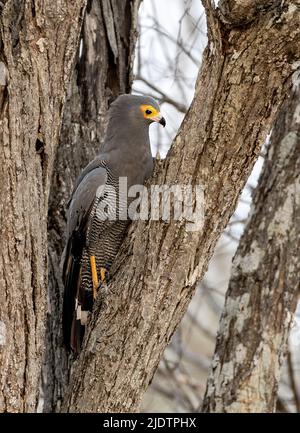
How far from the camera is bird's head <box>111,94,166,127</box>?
16.5 feet

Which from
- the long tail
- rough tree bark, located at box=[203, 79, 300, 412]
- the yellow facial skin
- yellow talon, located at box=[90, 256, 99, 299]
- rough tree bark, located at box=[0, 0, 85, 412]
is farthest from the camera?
the yellow facial skin

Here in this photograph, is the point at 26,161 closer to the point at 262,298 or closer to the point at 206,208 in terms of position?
the point at 206,208

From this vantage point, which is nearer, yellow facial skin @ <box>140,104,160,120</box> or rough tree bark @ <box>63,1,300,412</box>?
rough tree bark @ <box>63,1,300,412</box>

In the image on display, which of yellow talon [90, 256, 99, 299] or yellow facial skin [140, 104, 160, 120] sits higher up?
yellow facial skin [140, 104, 160, 120]

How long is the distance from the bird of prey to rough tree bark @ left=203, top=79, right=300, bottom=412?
2.74 ft

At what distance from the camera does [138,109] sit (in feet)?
16.8

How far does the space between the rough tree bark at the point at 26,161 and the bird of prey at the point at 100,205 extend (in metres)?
1.09

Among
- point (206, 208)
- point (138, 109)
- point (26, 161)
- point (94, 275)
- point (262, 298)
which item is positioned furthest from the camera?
point (138, 109)

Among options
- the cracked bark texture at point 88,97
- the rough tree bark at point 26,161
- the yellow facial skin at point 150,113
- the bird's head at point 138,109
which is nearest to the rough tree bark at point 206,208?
the rough tree bark at point 26,161

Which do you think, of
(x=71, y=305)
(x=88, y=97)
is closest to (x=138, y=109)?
(x=88, y=97)

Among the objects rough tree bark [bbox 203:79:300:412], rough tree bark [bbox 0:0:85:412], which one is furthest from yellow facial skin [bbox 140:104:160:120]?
rough tree bark [bbox 0:0:85:412]

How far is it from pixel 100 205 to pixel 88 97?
0.79m

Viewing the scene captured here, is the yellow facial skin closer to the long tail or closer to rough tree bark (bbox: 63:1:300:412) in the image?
the long tail

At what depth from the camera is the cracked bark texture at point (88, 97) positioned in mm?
4934
